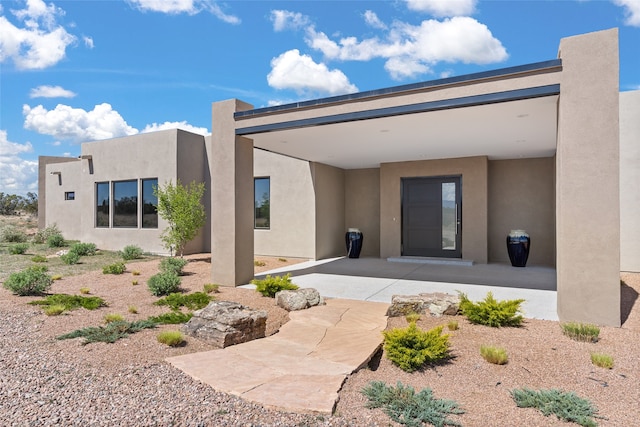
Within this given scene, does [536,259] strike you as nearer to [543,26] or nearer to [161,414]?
[543,26]

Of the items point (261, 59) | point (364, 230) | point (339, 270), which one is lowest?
point (339, 270)

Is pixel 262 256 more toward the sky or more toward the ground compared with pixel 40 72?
more toward the ground

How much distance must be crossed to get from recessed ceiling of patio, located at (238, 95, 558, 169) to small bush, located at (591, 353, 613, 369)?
3.37m

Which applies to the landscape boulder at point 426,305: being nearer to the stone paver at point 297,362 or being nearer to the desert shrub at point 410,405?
the stone paver at point 297,362

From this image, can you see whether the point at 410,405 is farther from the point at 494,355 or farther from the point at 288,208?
the point at 288,208

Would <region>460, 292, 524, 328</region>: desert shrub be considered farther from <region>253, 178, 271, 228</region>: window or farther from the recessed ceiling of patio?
<region>253, 178, 271, 228</region>: window

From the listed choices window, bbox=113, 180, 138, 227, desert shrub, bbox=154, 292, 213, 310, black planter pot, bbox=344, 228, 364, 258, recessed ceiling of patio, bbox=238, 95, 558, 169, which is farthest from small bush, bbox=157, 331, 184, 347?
window, bbox=113, 180, 138, 227

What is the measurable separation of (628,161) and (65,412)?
11.8m

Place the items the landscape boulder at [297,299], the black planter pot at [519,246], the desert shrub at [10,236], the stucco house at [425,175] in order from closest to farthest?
the stucco house at [425,175] → the landscape boulder at [297,299] → the black planter pot at [519,246] → the desert shrub at [10,236]

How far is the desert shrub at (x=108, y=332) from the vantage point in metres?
4.07

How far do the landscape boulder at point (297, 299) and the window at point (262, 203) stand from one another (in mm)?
6536

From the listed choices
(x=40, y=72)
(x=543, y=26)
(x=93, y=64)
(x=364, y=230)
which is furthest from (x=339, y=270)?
(x=40, y=72)

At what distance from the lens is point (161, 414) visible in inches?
102

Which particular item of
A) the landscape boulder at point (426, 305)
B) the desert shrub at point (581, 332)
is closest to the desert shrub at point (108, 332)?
the landscape boulder at point (426, 305)
